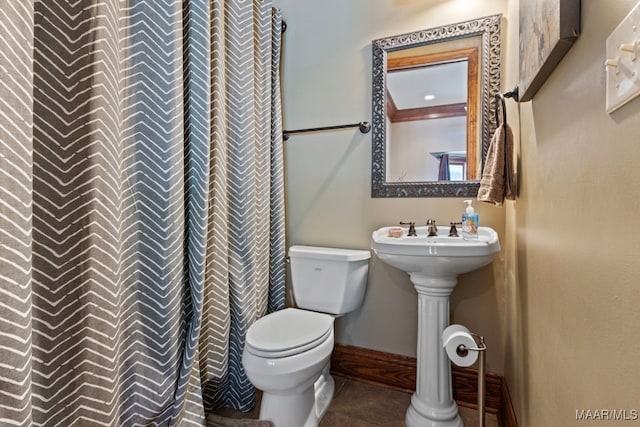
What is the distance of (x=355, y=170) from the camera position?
1.75 meters

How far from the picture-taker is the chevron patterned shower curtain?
28.6 inches

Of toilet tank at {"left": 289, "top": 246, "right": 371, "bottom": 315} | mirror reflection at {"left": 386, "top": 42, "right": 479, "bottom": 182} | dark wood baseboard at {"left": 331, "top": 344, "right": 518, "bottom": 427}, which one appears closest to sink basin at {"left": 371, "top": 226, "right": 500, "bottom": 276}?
toilet tank at {"left": 289, "top": 246, "right": 371, "bottom": 315}

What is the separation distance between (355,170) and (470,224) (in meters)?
0.69

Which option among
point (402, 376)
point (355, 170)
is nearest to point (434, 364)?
point (402, 376)

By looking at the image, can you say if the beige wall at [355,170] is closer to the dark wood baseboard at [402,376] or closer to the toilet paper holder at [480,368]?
the dark wood baseboard at [402,376]

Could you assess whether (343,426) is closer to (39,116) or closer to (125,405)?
(125,405)

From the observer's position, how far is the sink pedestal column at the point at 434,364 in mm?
1276

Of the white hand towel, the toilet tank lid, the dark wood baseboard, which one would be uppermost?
the white hand towel

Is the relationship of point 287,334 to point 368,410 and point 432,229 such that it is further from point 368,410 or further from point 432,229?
point 432,229

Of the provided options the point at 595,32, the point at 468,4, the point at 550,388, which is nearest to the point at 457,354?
the point at 550,388

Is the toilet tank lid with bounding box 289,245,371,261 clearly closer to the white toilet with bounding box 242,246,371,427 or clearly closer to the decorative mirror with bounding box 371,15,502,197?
the white toilet with bounding box 242,246,371,427

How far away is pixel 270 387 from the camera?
1.14 meters

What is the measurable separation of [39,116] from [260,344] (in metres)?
1.01

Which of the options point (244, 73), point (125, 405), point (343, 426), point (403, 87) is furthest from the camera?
point (403, 87)
